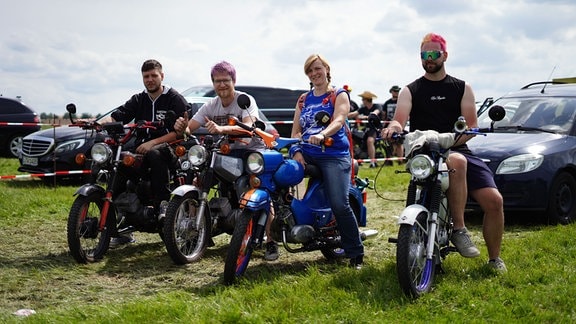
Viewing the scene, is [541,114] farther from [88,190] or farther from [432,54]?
[88,190]

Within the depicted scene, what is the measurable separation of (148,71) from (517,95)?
208 inches

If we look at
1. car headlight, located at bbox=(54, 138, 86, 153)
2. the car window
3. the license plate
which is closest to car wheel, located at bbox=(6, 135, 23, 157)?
the car window

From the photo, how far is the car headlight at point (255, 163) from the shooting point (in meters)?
6.29

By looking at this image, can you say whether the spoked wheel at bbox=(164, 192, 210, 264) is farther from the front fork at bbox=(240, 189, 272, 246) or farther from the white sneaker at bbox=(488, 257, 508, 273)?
the white sneaker at bbox=(488, 257, 508, 273)

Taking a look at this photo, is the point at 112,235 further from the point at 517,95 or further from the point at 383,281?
the point at 517,95

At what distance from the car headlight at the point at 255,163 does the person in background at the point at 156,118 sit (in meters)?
1.44

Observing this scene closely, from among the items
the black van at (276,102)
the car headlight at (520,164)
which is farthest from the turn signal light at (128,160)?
the black van at (276,102)

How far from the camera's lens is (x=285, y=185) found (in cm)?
647

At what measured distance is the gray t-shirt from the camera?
7.03 metres

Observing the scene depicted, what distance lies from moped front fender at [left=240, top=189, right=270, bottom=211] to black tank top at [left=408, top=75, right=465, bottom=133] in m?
1.45

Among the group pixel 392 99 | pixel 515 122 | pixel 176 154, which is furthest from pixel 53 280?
pixel 392 99

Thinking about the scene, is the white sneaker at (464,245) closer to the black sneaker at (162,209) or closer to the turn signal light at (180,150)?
the turn signal light at (180,150)

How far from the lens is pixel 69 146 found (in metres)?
13.4

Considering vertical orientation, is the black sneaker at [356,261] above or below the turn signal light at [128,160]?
below
